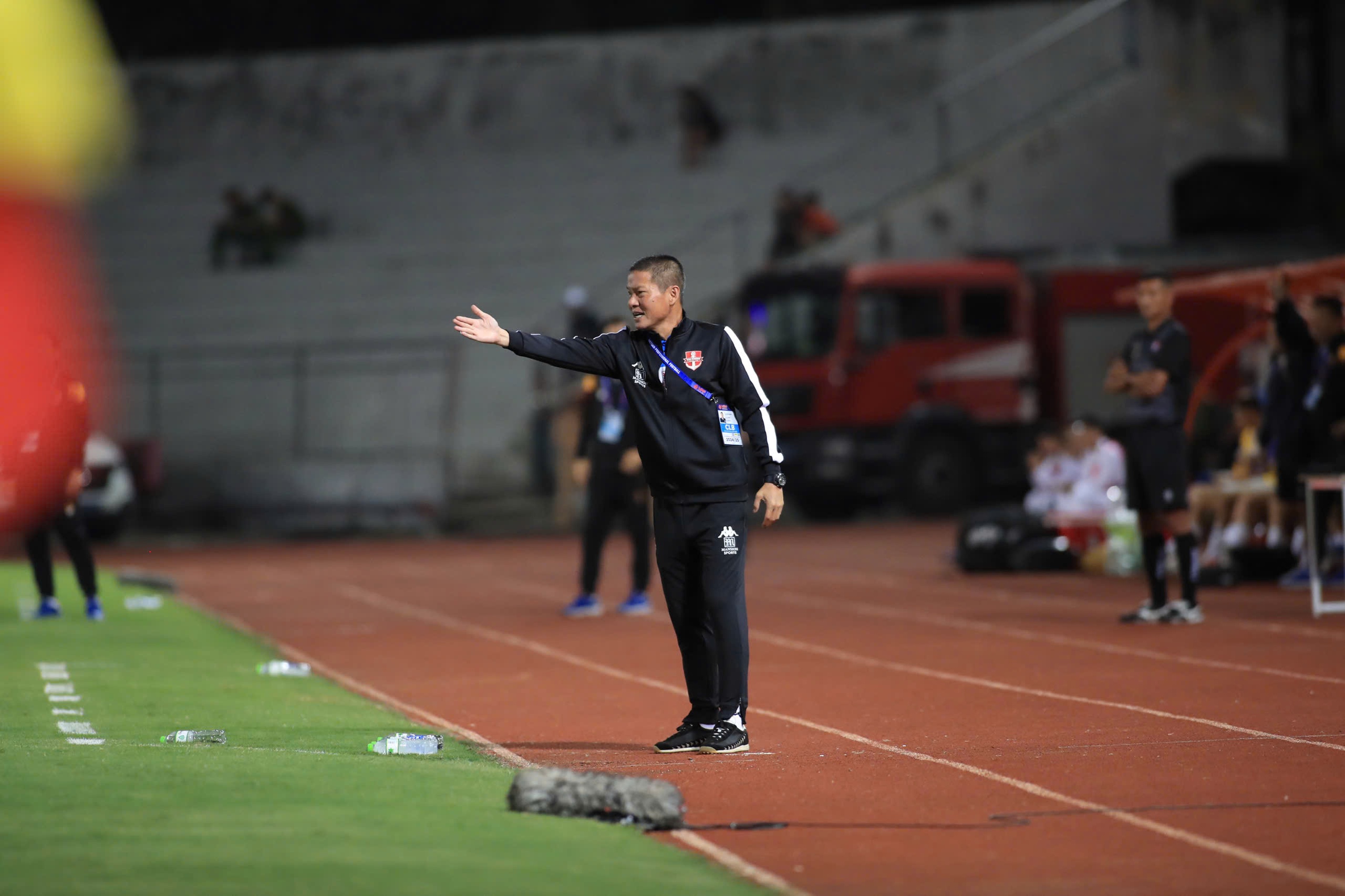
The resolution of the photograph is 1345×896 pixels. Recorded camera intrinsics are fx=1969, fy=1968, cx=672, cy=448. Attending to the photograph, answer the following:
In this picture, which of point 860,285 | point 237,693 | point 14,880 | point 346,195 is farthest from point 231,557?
point 14,880

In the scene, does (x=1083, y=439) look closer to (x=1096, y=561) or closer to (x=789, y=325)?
(x=1096, y=561)

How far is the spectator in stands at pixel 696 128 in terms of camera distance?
32562 millimetres

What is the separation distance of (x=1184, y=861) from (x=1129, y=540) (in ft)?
39.0

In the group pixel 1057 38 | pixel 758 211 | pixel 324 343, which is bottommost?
pixel 324 343

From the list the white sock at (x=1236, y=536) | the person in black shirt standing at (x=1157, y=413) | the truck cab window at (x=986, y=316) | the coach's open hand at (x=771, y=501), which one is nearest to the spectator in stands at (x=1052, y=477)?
the white sock at (x=1236, y=536)

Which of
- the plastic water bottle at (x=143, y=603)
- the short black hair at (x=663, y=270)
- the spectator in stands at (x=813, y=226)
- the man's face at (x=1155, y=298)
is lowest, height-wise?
the plastic water bottle at (x=143, y=603)

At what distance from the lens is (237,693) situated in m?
9.98

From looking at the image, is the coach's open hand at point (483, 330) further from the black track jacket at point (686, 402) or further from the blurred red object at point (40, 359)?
the blurred red object at point (40, 359)

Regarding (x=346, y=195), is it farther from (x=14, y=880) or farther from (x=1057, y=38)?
(x=14, y=880)

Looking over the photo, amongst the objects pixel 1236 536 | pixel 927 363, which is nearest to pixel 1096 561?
pixel 1236 536

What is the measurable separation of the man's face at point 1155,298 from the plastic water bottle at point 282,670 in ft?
18.5

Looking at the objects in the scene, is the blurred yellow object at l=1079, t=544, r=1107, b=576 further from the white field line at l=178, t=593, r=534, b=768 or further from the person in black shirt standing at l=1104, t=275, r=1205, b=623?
the white field line at l=178, t=593, r=534, b=768

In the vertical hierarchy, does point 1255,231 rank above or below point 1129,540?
above

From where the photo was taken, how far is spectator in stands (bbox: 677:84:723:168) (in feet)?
107
